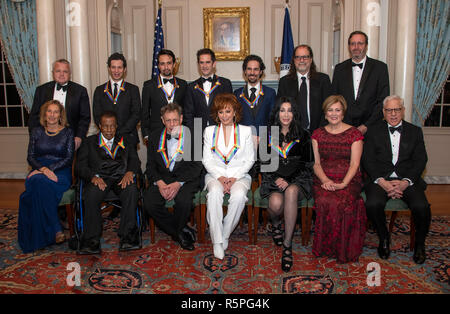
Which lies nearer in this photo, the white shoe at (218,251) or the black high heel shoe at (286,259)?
the black high heel shoe at (286,259)

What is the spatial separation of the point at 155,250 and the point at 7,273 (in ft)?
4.06

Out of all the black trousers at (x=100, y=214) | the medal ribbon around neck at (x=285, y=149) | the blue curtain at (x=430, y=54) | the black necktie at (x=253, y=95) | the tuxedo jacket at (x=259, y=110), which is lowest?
the black trousers at (x=100, y=214)

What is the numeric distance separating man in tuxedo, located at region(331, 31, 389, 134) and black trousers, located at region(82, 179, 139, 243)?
7.84 ft

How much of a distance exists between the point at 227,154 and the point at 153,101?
118 cm

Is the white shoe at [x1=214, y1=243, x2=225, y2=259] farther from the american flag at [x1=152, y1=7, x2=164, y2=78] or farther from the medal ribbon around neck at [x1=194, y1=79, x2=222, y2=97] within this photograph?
the american flag at [x1=152, y1=7, x2=164, y2=78]

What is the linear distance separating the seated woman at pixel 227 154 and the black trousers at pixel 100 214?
73 centimetres

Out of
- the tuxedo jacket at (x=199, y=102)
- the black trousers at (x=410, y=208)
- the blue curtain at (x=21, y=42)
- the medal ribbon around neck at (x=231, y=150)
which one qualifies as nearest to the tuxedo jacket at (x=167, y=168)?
the medal ribbon around neck at (x=231, y=150)

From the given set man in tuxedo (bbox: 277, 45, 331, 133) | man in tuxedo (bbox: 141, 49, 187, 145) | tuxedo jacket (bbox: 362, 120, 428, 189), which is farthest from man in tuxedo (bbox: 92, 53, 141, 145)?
tuxedo jacket (bbox: 362, 120, 428, 189)

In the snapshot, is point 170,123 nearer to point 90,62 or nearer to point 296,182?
point 296,182

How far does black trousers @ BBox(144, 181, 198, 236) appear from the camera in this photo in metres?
3.71

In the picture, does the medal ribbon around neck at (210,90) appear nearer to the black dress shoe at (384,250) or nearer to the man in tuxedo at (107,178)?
the man in tuxedo at (107,178)

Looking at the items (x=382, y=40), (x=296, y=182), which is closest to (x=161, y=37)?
(x=382, y=40)

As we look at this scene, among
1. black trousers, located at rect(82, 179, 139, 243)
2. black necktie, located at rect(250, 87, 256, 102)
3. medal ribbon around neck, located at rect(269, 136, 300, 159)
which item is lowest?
black trousers, located at rect(82, 179, 139, 243)

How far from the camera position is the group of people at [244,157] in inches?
139
